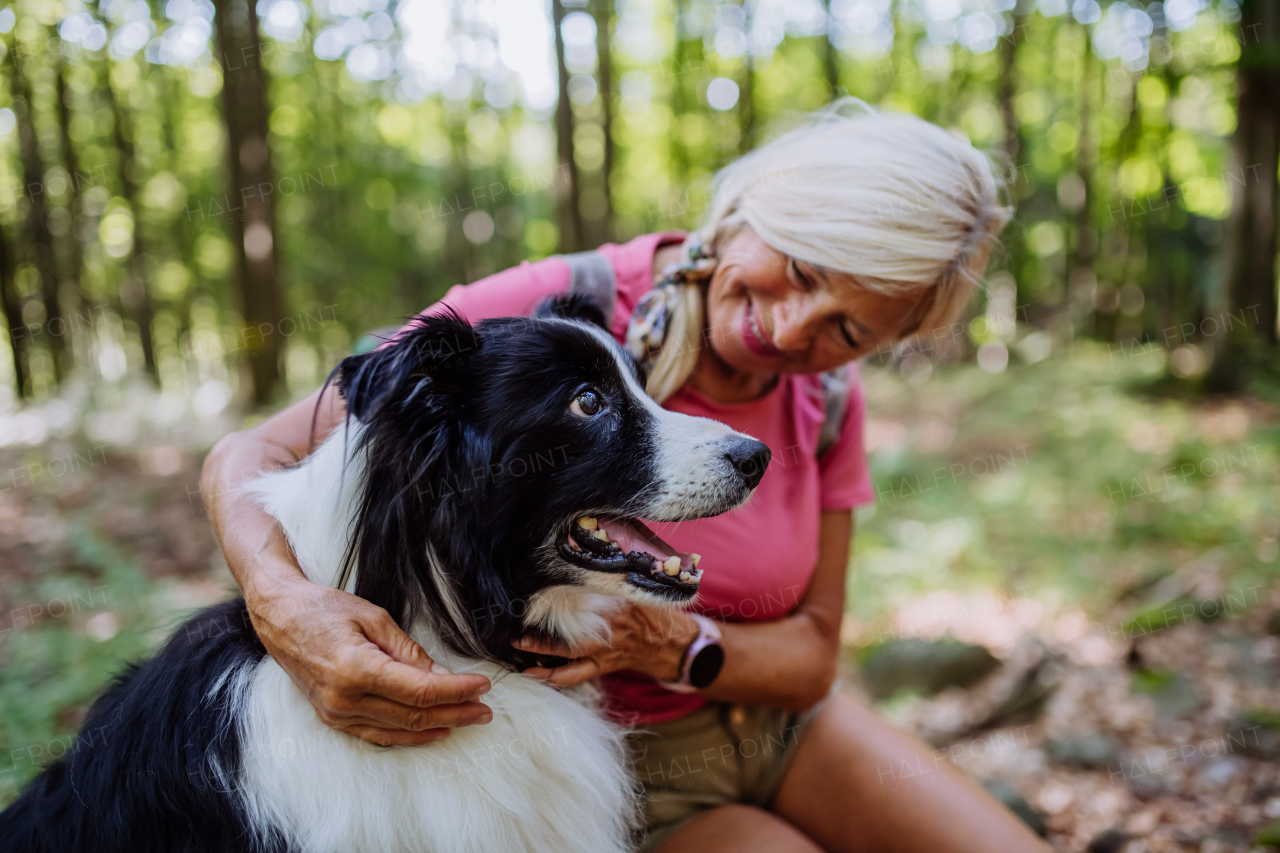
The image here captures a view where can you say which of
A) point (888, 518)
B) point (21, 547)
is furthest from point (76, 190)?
point (888, 518)

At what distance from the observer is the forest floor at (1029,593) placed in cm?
314

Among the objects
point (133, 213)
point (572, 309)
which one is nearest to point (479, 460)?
point (572, 309)

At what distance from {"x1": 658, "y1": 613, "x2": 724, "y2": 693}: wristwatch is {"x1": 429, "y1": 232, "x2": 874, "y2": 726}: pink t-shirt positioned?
0.14 meters

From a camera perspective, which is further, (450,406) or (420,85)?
(420,85)

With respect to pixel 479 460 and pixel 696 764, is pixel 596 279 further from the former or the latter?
pixel 696 764

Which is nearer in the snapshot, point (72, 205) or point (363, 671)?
point (363, 671)

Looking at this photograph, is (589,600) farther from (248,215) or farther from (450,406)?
(248,215)

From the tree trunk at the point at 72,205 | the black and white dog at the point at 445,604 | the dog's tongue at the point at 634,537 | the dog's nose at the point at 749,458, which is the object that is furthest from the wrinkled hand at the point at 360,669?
the tree trunk at the point at 72,205

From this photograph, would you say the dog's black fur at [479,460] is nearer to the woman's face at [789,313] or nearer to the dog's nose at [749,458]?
the dog's nose at [749,458]

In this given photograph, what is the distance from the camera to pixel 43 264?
12.6m

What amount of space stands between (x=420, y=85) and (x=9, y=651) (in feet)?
52.9

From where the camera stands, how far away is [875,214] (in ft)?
5.85

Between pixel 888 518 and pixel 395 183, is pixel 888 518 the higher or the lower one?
the lower one

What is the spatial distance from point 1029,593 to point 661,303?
461cm
